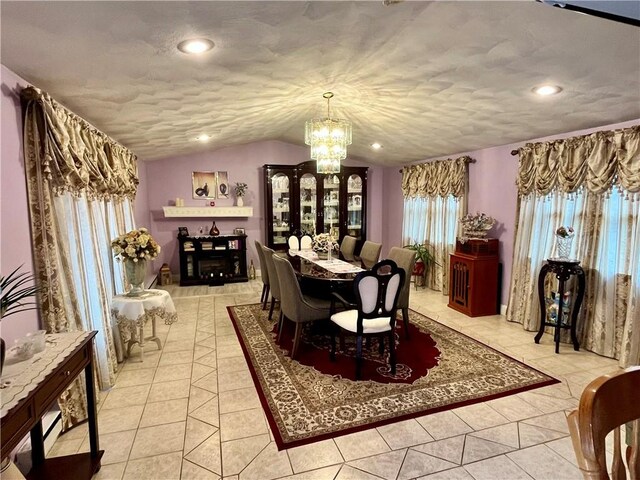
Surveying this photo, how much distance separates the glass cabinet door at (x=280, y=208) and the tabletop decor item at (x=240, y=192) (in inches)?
21.3

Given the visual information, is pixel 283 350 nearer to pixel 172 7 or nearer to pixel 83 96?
pixel 83 96

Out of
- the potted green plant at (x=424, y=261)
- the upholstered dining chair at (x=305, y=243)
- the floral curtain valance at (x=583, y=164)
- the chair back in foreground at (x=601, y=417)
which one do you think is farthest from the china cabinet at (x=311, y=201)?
the chair back in foreground at (x=601, y=417)

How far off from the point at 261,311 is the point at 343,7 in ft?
12.4

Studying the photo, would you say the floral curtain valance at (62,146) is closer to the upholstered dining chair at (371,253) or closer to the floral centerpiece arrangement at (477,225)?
the upholstered dining chair at (371,253)

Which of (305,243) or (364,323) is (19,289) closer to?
(364,323)

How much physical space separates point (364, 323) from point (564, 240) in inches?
89.2

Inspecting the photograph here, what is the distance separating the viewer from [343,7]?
1847 mm

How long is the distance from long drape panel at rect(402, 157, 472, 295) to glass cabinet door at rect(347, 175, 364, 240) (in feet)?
3.09

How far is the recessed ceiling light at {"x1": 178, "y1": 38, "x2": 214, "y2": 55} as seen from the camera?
6.44 ft

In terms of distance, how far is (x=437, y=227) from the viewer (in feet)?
19.6

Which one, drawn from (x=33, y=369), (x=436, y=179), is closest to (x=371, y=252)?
(x=436, y=179)

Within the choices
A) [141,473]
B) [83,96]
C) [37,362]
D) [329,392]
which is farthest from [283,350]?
[83,96]

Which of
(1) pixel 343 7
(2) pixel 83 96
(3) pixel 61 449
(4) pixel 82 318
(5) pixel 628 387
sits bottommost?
(3) pixel 61 449

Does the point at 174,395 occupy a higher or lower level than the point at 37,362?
lower
